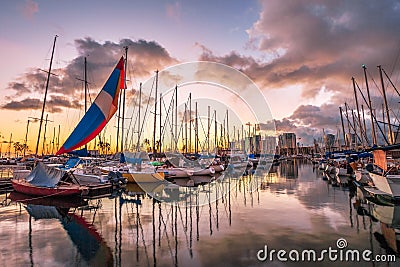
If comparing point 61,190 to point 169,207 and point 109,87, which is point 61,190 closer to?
point 169,207

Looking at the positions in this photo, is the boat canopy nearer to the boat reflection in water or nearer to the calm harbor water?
the boat reflection in water

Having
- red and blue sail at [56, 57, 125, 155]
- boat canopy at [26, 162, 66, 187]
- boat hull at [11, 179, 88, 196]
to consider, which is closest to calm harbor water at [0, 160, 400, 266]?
boat hull at [11, 179, 88, 196]

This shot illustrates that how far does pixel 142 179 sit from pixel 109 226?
14885 millimetres

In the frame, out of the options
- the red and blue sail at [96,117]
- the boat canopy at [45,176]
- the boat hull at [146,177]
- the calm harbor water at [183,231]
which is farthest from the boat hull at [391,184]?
the boat canopy at [45,176]

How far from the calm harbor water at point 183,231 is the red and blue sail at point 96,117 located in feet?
13.9

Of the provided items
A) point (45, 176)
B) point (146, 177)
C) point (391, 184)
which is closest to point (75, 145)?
point (45, 176)

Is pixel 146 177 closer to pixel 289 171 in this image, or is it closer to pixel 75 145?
pixel 75 145

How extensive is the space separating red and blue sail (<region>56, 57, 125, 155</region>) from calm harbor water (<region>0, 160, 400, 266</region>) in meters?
4.23

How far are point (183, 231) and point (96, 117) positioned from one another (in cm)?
1261

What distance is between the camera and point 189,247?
8164 mm

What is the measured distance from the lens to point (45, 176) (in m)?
17.2

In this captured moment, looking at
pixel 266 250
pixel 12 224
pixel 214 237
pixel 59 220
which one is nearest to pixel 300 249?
pixel 266 250

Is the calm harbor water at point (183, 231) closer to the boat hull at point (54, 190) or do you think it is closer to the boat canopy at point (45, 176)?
the boat hull at point (54, 190)

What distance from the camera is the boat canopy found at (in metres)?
17.0
